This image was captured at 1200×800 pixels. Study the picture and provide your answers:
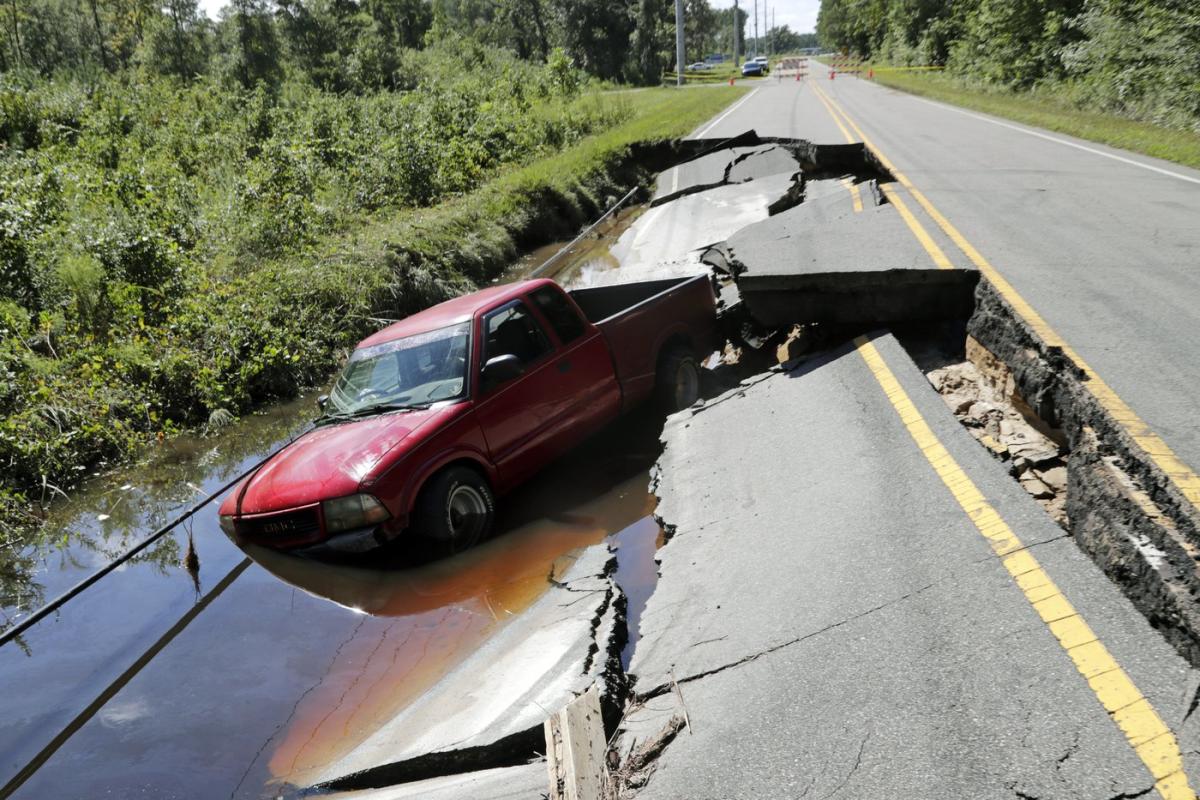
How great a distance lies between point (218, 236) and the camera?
14.8 meters

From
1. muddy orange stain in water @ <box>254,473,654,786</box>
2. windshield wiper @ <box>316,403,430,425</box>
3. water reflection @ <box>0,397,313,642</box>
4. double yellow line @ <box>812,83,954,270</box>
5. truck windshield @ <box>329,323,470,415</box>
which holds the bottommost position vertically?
water reflection @ <box>0,397,313,642</box>

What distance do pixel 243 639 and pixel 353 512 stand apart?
105cm

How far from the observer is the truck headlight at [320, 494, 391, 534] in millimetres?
6121

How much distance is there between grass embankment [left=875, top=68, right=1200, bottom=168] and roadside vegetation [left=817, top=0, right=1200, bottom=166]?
3 cm

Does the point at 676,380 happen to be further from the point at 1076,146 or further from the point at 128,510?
the point at 1076,146

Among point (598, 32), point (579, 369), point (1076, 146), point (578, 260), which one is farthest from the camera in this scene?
point (598, 32)

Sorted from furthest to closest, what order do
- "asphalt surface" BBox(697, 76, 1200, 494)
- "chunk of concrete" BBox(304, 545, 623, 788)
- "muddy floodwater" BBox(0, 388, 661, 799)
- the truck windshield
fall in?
the truck windshield
"asphalt surface" BBox(697, 76, 1200, 494)
"muddy floodwater" BBox(0, 388, 661, 799)
"chunk of concrete" BBox(304, 545, 623, 788)

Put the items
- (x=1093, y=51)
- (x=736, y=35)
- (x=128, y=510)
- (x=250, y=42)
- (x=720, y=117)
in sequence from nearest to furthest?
(x=128, y=510)
(x=1093, y=51)
(x=720, y=117)
(x=250, y=42)
(x=736, y=35)

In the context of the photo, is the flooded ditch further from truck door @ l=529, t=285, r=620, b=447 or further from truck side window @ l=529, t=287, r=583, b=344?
truck side window @ l=529, t=287, r=583, b=344

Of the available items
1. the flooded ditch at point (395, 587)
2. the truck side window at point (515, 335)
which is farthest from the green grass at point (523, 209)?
the truck side window at point (515, 335)

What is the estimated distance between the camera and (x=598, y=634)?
4.92 metres

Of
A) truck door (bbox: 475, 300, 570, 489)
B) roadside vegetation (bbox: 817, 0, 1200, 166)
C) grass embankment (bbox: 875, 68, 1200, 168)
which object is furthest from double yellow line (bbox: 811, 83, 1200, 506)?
roadside vegetation (bbox: 817, 0, 1200, 166)

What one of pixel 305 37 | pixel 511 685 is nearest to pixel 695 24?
pixel 305 37

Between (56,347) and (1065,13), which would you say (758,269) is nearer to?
(56,347)
